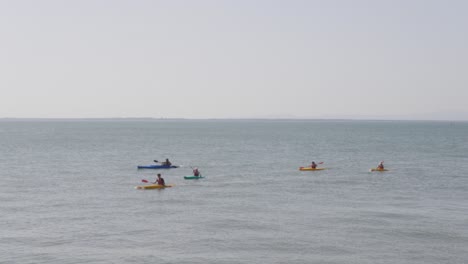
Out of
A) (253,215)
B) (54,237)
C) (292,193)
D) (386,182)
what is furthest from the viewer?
(386,182)

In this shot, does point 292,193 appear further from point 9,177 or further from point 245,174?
point 9,177

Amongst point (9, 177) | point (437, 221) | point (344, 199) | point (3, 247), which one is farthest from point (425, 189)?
point (9, 177)

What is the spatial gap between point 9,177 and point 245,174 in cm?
2596

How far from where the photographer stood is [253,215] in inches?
1561

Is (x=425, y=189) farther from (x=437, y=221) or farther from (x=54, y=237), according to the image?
(x=54, y=237)

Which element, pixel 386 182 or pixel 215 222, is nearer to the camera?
pixel 215 222

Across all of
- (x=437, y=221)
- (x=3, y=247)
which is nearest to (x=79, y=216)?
(x=3, y=247)

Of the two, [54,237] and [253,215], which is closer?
[54,237]

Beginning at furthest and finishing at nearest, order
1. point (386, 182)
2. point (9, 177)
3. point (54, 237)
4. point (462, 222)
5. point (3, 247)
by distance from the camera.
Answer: point (9, 177) < point (386, 182) < point (462, 222) < point (54, 237) < point (3, 247)

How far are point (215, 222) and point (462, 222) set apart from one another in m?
15.6

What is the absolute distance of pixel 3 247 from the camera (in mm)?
30547

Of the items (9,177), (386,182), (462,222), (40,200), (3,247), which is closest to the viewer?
(3,247)

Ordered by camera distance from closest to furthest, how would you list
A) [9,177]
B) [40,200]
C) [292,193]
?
1. [40,200]
2. [292,193]
3. [9,177]

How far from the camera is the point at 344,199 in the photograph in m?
46.8
